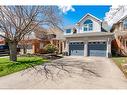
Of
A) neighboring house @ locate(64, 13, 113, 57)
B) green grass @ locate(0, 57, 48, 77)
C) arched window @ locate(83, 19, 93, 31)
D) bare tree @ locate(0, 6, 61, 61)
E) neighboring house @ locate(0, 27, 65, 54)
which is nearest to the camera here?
green grass @ locate(0, 57, 48, 77)

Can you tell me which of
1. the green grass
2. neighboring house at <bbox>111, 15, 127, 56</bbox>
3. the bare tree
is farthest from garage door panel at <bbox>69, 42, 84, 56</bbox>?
the green grass

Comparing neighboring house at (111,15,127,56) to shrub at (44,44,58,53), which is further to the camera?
shrub at (44,44,58,53)

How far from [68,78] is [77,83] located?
4.58ft

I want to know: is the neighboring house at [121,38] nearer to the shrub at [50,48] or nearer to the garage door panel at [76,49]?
the garage door panel at [76,49]

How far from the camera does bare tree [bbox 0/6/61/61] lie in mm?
19891

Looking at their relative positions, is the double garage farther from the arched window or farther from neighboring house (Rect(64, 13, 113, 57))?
the arched window

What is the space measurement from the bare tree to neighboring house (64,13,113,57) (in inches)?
307

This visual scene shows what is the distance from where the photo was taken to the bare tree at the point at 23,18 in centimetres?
1989

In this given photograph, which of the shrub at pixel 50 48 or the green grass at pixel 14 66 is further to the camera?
the shrub at pixel 50 48

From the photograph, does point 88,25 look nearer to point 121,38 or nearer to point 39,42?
point 121,38

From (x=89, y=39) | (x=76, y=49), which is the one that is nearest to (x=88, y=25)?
(x=89, y=39)

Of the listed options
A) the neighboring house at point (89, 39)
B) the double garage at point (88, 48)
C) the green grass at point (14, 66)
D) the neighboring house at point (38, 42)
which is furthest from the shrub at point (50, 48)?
the green grass at point (14, 66)

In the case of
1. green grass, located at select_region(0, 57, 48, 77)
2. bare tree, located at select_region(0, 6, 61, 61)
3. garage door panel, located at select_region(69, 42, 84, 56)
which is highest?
bare tree, located at select_region(0, 6, 61, 61)
